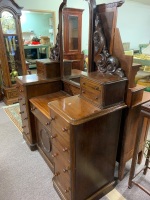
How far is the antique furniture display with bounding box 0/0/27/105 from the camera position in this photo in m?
3.08

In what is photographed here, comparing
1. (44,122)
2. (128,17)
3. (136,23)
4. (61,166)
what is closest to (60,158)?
(61,166)

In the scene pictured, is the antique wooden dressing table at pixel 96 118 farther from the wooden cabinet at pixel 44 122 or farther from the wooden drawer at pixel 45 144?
the wooden drawer at pixel 45 144

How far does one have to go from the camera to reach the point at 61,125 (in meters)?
1.15

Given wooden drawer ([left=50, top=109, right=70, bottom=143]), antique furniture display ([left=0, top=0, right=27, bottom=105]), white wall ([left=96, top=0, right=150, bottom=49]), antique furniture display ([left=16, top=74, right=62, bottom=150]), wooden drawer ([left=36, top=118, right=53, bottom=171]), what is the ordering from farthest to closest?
antique furniture display ([left=0, top=0, right=27, bottom=105])
white wall ([left=96, top=0, right=150, bottom=49])
antique furniture display ([left=16, top=74, right=62, bottom=150])
wooden drawer ([left=36, top=118, right=53, bottom=171])
wooden drawer ([left=50, top=109, right=70, bottom=143])

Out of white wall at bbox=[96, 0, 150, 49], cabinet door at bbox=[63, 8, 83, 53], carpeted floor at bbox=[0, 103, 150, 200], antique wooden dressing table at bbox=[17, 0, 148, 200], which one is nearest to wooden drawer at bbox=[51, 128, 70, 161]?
antique wooden dressing table at bbox=[17, 0, 148, 200]

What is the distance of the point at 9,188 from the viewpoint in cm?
161

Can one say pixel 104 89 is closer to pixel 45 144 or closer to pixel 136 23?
pixel 45 144

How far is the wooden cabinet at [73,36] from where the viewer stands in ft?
5.70

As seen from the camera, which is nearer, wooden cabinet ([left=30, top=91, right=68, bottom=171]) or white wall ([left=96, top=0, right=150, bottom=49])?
wooden cabinet ([left=30, top=91, right=68, bottom=171])

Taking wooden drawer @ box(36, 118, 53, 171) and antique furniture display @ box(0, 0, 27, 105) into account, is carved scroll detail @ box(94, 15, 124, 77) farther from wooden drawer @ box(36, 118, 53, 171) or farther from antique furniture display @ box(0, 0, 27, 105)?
antique furniture display @ box(0, 0, 27, 105)

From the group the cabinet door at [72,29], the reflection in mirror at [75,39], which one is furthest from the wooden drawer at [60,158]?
the cabinet door at [72,29]

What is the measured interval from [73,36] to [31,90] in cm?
80

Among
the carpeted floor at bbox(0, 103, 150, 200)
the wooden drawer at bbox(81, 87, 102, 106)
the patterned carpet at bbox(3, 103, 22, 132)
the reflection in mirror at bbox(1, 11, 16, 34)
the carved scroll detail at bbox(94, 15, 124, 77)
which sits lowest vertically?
the carpeted floor at bbox(0, 103, 150, 200)

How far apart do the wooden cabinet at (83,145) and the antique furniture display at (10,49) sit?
98.2 inches
